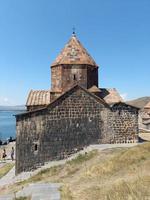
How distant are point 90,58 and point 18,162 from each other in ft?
28.9

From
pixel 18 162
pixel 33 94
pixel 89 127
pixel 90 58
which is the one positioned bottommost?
pixel 18 162

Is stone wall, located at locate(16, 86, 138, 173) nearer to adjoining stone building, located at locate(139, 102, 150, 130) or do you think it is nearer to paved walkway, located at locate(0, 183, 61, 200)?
paved walkway, located at locate(0, 183, 61, 200)

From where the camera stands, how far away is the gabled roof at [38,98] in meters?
19.5

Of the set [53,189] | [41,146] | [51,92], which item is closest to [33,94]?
[51,92]

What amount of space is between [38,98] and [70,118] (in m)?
3.48

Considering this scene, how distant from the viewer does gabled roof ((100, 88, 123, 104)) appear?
19941mm

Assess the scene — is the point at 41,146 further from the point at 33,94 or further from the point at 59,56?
the point at 59,56

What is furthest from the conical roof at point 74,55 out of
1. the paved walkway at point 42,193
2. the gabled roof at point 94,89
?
the paved walkway at point 42,193

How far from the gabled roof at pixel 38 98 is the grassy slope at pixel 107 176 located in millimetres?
5315

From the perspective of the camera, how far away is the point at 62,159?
17203mm

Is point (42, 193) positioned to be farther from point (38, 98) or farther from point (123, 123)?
point (38, 98)

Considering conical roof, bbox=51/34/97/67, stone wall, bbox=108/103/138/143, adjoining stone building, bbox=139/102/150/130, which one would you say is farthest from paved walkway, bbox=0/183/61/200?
adjoining stone building, bbox=139/102/150/130

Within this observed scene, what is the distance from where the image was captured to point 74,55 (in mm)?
20109

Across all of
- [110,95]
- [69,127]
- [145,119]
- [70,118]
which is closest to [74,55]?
[110,95]
